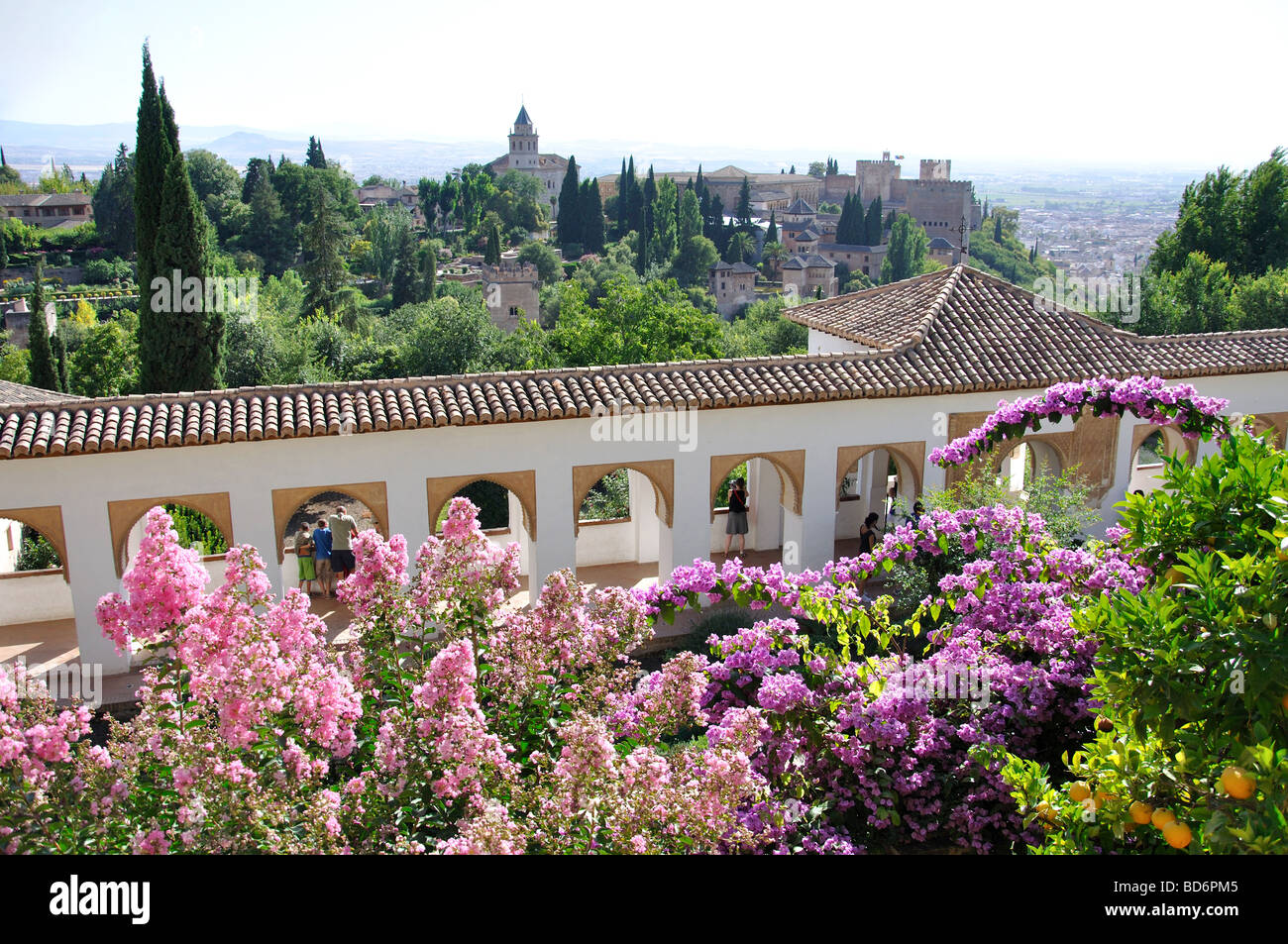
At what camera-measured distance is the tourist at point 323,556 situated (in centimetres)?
1241

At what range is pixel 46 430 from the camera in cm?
1021

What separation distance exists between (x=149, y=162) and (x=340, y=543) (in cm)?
1621

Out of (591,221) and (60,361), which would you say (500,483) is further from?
(591,221)

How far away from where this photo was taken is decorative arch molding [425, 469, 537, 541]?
1156 cm

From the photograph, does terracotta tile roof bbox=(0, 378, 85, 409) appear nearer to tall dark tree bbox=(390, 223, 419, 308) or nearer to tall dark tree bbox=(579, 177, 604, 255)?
tall dark tree bbox=(390, 223, 419, 308)

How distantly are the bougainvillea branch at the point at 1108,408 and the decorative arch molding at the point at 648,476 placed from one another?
13.0 feet

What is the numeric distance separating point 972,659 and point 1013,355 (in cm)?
843

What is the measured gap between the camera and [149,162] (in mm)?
24312

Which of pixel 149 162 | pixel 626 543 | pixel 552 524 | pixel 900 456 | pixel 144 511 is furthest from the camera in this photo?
pixel 149 162

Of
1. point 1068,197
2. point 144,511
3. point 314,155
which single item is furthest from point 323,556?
point 1068,197

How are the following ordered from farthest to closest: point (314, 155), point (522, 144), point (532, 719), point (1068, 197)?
point (1068, 197)
point (522, 144)
point (314, 155)
point (532, 719)

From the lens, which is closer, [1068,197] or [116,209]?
[116,209]

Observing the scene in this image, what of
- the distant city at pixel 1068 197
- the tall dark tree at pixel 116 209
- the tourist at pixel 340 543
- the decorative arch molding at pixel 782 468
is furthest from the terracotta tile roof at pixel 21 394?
the tall dark tree at pixel 116 209
